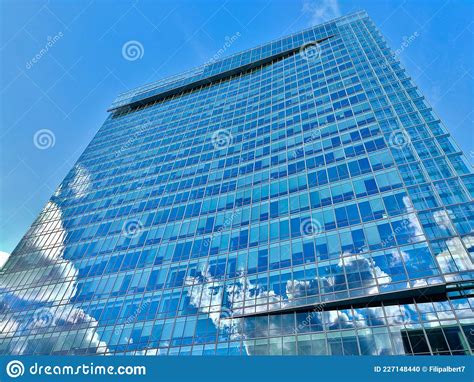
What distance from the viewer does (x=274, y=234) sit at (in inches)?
→ 1308

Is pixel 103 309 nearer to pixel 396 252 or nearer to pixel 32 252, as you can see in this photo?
pixel 32 252

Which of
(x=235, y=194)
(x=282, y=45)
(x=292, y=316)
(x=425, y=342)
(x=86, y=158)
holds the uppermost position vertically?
(x=282, y=45)

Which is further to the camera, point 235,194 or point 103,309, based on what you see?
point 235,194

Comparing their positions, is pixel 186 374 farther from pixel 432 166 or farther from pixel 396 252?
pixel 432 166

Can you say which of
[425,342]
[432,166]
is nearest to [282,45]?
[432,166]

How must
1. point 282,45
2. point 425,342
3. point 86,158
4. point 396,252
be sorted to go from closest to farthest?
point 425,342 → point 396,252 → point 86,158 → point 282,45

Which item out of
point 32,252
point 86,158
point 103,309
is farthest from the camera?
point 86,158

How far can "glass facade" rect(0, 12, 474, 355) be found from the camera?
24.4m

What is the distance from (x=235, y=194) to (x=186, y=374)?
30.1 metres

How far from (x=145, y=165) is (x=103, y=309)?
26482mm

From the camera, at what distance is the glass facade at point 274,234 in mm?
24422

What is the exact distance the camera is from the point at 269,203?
3706 centimetres

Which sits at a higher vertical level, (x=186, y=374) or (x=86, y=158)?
(x=86, y=158)

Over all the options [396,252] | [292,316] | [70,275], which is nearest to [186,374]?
[292,316]
